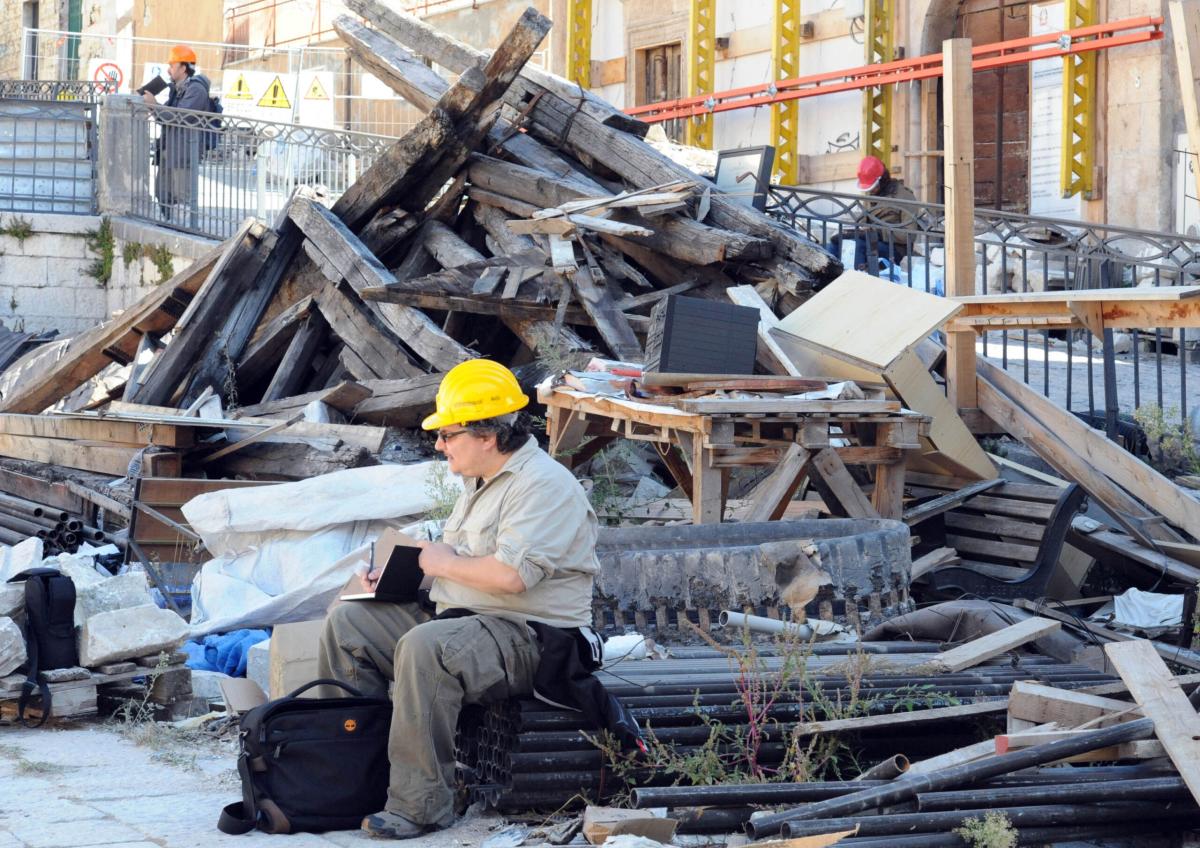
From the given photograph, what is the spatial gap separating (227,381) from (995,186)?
11.0 metres

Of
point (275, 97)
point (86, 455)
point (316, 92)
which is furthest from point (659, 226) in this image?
point (316, 92)

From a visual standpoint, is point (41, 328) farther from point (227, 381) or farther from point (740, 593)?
point (740, 593)

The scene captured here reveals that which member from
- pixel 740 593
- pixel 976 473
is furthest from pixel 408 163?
pixel 740 593

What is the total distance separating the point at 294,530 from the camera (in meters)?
8.01

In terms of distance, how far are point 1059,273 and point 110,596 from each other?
1067 cm

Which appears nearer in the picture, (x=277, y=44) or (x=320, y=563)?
(x=320, y=563)

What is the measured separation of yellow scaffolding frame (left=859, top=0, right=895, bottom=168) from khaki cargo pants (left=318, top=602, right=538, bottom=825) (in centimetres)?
1595

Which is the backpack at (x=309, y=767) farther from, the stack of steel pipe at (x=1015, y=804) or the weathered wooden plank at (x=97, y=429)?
the weathered wooden plank at (x=97, y=429)

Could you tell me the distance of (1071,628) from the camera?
21.3 feet

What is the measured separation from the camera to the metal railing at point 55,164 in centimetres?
1708

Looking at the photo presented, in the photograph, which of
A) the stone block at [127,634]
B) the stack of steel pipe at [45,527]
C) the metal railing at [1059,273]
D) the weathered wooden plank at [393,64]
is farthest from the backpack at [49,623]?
the weathered wooden plank at [393,64]

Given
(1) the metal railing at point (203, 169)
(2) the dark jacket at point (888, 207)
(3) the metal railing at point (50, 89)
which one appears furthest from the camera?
(3) the metal railing at point (50, 89)

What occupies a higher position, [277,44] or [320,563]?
[277,44]

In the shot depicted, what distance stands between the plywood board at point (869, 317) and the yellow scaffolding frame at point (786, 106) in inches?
474
